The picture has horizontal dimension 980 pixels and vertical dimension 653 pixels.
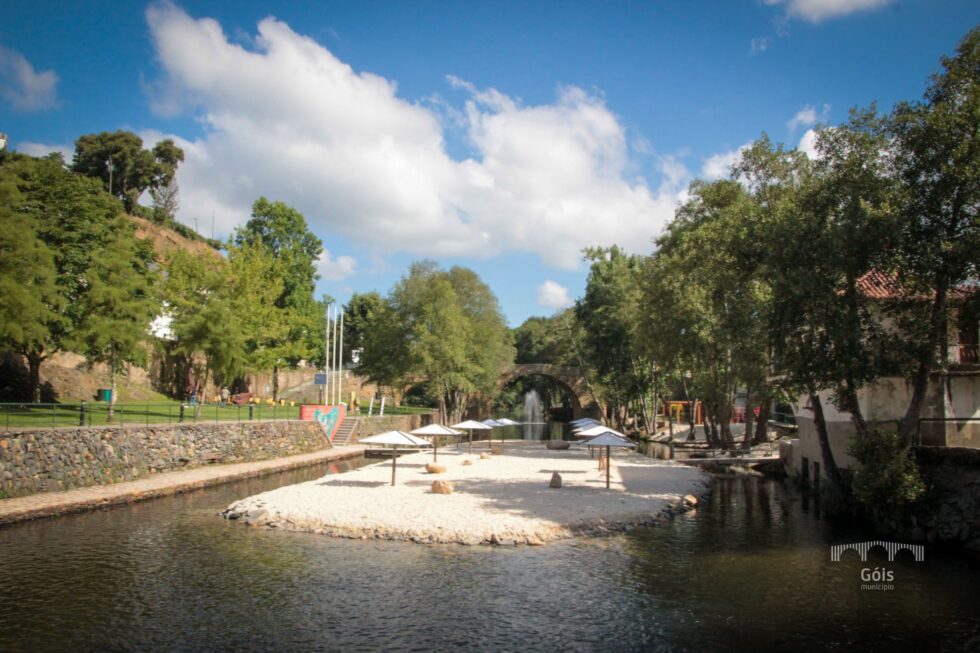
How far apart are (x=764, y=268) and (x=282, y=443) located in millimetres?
28515

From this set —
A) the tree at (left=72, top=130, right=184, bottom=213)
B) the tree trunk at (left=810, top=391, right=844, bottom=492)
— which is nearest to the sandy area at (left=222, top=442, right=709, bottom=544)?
the tree trunk at (left=810, top=391, right=844, bottom=492)

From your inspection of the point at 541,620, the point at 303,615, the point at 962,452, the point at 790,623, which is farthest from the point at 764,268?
the point at 303,615

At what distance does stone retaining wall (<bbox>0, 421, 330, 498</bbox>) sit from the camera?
2064 centimetres

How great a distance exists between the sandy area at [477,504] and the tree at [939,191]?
9.49 metres

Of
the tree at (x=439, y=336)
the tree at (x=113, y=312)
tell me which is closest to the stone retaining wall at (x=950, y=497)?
the tree at (x=113, y=312)

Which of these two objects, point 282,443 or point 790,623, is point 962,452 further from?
point 282,443

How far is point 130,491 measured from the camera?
2250 centimetres

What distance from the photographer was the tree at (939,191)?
16.8 m

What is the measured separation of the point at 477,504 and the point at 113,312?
2001cm

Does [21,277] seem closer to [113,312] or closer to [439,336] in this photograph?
[113,312]

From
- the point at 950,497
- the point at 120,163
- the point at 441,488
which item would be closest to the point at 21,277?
the point at 441,488

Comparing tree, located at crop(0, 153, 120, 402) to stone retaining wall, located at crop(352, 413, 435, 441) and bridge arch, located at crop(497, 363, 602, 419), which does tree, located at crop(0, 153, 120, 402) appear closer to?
stone retaining wall, located at crop(352, 413, 435, 441)

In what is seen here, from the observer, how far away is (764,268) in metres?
20.1

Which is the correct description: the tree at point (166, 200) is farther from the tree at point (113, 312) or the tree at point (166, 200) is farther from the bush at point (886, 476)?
the bush at point (886, 476)
